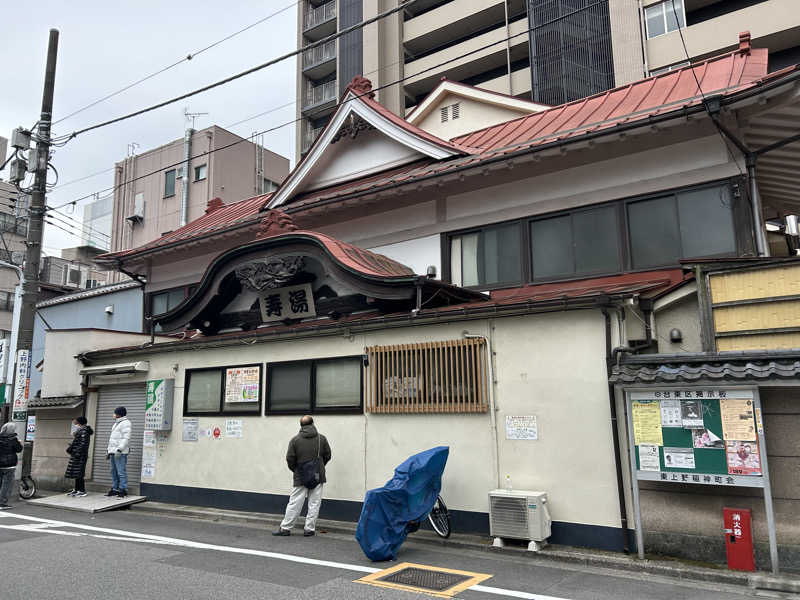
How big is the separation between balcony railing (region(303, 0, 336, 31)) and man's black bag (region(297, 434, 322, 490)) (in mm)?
37935

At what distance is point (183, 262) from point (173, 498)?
25.4 feet

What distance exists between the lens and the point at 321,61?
40469 mm

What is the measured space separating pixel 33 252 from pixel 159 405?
6223mm

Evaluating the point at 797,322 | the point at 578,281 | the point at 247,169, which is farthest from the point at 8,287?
the point at 797,322

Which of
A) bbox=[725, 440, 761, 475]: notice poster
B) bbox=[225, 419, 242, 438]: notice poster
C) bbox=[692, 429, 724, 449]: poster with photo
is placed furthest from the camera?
bbox=[225, 419, 242, 438]: notice poster

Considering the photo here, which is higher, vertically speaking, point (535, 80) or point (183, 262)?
point (535, 80)

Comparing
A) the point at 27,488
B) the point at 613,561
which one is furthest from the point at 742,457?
the point at 27,488

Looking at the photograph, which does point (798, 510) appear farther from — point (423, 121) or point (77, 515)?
point (423, 121)

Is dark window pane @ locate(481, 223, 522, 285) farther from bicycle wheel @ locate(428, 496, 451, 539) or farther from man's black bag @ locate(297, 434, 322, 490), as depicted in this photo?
man's black bag @ locate(297, 434, 322, 490)

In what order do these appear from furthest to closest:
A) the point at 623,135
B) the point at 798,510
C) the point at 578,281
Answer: the point at 578,281, the point at 623,135, the point at 798,510

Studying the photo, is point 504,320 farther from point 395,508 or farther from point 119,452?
point 119,452

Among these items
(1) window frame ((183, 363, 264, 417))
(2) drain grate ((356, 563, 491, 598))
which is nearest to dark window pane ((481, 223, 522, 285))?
(1) window frame ((183, 363, 264, 417))

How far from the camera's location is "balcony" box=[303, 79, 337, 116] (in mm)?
39625

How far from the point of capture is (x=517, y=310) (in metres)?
8.56
